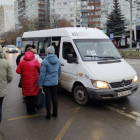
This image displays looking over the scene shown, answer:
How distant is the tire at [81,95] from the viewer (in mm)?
6020

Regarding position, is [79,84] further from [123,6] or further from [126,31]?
[123,6]

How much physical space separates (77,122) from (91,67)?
1.62 m

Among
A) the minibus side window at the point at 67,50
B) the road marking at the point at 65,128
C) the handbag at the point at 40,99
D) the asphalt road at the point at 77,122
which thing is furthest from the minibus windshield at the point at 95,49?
the road marking at the point at 65,128

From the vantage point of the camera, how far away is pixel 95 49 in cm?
658

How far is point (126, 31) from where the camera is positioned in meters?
45.8

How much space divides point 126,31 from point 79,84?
4215 cm

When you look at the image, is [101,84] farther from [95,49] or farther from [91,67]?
[95,49]

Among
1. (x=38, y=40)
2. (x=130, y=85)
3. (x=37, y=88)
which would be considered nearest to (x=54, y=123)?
(x=37, y=88)

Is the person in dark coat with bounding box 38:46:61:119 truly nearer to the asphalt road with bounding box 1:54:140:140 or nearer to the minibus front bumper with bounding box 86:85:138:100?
the asphalt road with bounding box 1:54:140:140

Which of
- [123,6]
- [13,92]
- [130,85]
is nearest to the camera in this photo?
[130,85]

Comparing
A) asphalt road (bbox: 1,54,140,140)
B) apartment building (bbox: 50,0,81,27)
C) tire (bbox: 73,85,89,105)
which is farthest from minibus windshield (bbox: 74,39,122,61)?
apartment building (bbox: 50,0,81,27)

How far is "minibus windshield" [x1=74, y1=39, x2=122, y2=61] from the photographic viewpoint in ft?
20.8

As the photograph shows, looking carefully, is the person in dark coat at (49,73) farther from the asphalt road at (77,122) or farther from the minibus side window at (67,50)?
the minibus side window at (67,50)

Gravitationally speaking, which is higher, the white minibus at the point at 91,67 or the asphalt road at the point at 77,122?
the white minibus at the point at 91,67
